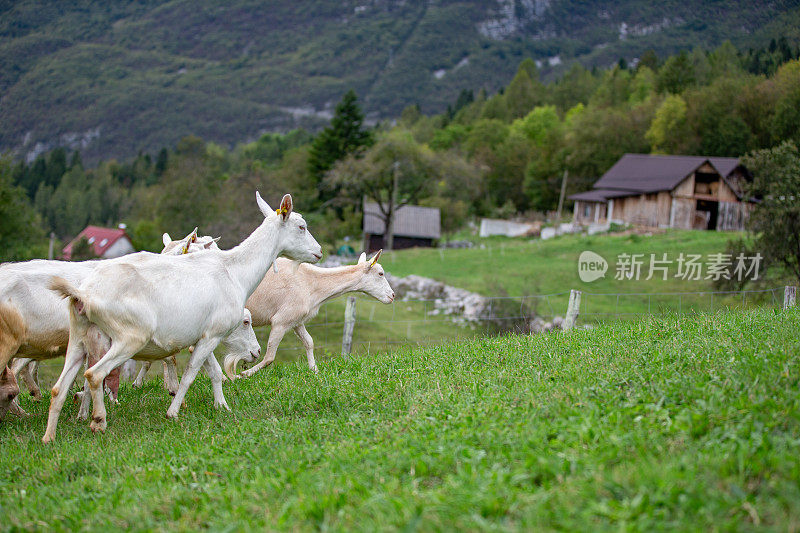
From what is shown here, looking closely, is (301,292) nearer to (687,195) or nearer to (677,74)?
(687,195)

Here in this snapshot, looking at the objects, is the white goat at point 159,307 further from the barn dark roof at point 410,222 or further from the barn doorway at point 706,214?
the barn dark roof at point 410,222

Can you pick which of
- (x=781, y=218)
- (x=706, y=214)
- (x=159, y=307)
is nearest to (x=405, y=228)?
(x=706, y=214)

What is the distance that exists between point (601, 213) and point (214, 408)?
55.1 m

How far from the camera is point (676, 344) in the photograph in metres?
7.28

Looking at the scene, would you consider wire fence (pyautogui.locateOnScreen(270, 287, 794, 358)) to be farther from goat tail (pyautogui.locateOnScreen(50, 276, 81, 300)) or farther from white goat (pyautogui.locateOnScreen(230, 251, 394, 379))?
goat tail (pyautogui.locateOnScreen(50, 276, 81, 300))

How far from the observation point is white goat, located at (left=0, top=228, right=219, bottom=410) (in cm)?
758

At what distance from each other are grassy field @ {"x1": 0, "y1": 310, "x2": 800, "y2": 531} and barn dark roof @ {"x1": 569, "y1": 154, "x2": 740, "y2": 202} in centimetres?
4430

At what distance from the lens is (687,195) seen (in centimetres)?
4838

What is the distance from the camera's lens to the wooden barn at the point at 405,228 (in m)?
57.7

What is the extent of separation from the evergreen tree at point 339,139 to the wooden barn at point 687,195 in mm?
26688

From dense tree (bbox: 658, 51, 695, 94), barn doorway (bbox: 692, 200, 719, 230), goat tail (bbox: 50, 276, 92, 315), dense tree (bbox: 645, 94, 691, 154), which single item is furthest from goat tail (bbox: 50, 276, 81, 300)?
dense tree (bbox: 658, 51, 695, 94)

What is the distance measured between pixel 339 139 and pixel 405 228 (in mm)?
14491

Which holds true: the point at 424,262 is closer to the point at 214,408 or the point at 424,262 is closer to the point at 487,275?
the point at 487,275

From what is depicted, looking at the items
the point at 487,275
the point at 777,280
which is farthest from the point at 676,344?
the point at 487,275
